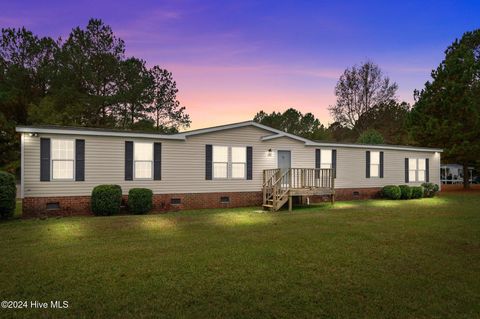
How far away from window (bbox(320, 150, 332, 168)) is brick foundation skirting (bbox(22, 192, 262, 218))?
4.11m

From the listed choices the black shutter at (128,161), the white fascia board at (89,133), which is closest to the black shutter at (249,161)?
the white fascia board at (89,133)

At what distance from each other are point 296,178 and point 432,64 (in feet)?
64.3

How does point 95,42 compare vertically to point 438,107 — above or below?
above

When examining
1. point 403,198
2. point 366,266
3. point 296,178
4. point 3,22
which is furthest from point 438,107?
point 3,22

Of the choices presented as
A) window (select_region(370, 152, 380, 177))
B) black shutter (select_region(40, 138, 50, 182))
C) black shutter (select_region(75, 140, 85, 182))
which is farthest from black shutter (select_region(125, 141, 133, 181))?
window (select_region(370, 152, 380, 177))

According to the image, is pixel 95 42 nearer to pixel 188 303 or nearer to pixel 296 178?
pixel 296 178

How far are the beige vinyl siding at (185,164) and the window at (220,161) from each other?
0.83 ft

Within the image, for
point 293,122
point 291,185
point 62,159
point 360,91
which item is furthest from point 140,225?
point 293,122

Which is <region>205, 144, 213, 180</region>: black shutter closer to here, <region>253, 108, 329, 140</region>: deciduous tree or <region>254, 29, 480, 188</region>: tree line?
<region>254, 29, 480, 188</region>: tree line

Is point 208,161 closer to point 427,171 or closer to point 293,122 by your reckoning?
point 427,171

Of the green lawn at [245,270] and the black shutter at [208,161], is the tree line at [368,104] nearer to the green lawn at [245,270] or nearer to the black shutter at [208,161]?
the black shutter at [208,161]

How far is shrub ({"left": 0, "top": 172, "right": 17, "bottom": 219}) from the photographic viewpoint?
33.5 feet

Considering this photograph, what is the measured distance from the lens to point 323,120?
174 ft

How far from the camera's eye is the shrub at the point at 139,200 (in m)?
12.2
